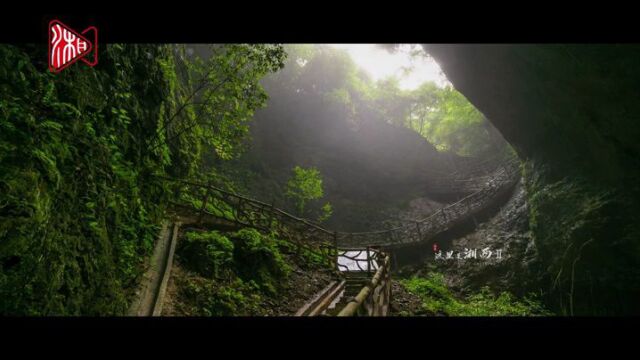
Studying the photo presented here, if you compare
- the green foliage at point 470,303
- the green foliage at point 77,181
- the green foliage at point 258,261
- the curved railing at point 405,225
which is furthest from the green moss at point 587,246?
the green foliage at point 77,181

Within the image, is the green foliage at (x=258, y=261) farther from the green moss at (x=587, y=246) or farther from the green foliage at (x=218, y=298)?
the green moss at (x=587, y=246)

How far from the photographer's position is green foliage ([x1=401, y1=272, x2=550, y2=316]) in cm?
1195

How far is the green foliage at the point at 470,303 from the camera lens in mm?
11953

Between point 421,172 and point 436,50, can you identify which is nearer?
point 436,50

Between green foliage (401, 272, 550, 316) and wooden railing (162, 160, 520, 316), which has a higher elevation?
wooden railing (162, 160, 520, 316)

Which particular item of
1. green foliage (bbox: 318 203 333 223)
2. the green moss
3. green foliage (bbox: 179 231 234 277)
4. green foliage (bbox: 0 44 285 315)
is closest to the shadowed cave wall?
the green moss

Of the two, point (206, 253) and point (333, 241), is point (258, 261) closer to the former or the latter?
point (206, 253)

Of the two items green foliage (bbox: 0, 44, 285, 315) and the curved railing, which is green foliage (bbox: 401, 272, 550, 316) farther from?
green foliage (bbox: 0, 44, 285, 315)

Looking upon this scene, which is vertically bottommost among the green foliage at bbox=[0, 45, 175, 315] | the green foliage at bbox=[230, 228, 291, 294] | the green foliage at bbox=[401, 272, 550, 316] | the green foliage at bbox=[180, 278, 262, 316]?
the green foliage at bbox=[401, 272, 550, 316]
